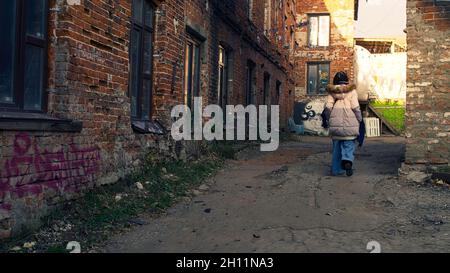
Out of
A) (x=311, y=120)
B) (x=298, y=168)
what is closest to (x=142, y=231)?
(x=298, y=168)

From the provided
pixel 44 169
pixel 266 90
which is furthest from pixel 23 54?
pixel 266 90

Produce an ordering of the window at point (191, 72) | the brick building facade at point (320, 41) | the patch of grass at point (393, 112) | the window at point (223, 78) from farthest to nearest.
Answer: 1. the brick building facade at point (320, 41)
2. the patch of grass at point (393, 112)
3. the window at point (223, 78)
4. the window at point (191, 72)

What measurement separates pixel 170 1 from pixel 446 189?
5211 millimetres

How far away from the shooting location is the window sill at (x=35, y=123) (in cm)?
399

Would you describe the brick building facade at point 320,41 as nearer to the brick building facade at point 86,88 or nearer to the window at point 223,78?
the window at point 223,78

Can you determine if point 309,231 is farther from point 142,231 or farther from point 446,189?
point 446,189

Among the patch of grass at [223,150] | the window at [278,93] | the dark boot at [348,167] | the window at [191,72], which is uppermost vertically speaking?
the window at [278,93]

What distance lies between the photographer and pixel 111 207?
5.25 m

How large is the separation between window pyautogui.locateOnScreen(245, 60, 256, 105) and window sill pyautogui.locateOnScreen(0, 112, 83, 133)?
376 inches

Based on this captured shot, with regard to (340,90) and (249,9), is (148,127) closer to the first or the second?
(340,90)

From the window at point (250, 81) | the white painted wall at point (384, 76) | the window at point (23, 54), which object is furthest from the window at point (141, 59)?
the white painted wall at point (384, 76)

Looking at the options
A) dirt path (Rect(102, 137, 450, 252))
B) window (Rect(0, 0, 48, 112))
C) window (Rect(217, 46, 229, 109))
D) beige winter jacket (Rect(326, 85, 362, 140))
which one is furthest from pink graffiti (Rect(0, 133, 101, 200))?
window (Rect(217, 46, 229, 109))

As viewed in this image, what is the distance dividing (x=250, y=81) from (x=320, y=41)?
Answer: 1335 cm

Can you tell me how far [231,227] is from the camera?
16.4 ft
